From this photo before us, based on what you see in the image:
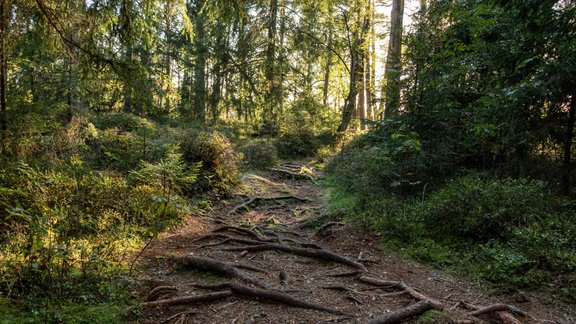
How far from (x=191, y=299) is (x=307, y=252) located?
275cm

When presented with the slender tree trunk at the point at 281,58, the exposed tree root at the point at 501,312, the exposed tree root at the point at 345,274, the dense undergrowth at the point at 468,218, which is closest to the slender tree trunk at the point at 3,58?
the exposed tree root at the point at 345,274

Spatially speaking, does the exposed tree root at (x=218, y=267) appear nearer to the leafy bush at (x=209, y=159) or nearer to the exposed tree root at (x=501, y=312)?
the exposed tree root at (x=501, y=312)

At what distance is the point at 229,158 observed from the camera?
37.0ft

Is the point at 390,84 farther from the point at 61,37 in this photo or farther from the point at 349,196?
the point at 61,37

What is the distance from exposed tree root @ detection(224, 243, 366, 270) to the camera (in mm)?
6129

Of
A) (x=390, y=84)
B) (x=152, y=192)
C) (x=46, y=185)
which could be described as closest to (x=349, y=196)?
(x=390, y=84)

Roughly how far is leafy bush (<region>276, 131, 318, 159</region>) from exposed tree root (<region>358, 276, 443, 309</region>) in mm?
13451

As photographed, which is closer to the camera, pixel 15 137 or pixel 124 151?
pixel 15 137

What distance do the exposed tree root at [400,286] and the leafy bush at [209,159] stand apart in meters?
5.83

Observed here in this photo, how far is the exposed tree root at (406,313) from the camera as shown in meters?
3.99

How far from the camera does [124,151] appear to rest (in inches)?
379

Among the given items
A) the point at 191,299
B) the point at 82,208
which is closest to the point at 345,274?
the point at 191,299

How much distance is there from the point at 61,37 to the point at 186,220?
4.40 metres

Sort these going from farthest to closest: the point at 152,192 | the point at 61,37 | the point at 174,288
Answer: the point at 152,192, the point at 61,37, the point at 174,288
